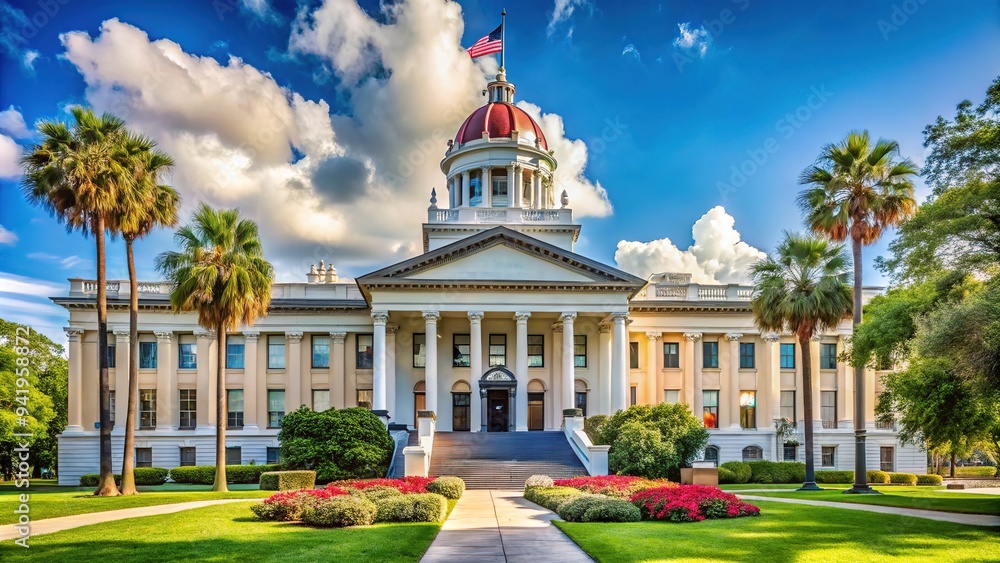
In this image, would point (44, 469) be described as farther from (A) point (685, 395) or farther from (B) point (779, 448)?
(B) point (779, 448)

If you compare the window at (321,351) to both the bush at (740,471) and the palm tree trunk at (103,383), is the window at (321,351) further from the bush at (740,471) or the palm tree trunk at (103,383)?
the bush at (740,471)

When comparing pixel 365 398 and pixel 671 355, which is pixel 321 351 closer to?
pixel 365 398

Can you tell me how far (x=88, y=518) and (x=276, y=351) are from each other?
88.8ft

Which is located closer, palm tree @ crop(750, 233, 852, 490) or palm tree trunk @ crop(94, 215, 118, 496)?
palm tree trunk @ crop(94, 215, 118, 496)

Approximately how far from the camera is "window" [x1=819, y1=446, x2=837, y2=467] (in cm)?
4547

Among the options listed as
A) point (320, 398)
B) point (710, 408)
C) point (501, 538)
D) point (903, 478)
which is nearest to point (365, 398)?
point (320, 398)

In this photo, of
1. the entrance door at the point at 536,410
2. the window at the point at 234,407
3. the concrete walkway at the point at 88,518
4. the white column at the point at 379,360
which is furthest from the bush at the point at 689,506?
the window at the point at 234,407

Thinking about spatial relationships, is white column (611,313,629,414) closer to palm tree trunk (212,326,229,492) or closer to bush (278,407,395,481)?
bush (278,407,395,481)

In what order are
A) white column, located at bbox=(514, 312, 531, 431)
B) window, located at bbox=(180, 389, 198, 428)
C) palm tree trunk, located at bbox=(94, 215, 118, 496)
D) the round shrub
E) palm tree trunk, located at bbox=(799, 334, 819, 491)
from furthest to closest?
window, located at bbox=(180, 389, 198, 428)
white column, located at bbox=(514, 312, 531, 431)
palm tree trunk, located at bbox=(799, 334, 819, 491)
palm tree trunk, located at bbox=(94, 215, 118, 496)
the round shrub

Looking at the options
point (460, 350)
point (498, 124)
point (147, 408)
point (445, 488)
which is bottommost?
point (147, 408)

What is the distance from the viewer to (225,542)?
546 inches

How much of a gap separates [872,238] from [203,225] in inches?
1114

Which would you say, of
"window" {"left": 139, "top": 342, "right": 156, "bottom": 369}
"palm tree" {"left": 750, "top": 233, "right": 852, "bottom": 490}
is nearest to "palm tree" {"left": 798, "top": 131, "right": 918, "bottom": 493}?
"palm tree" {"left": 750, "top": 233, "right": 852, "bottom": 490}

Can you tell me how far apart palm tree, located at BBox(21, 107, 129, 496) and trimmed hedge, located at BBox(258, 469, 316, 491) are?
583 centimetres
